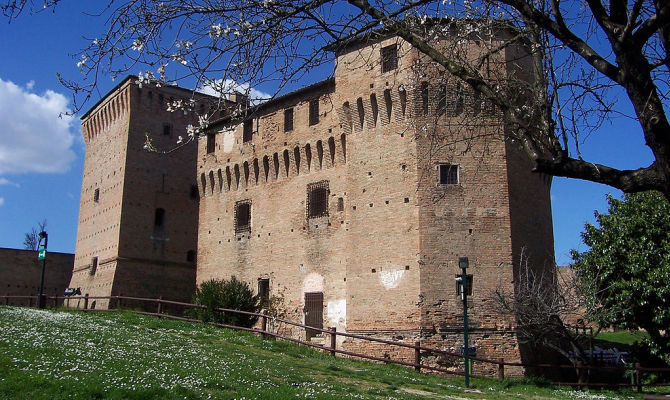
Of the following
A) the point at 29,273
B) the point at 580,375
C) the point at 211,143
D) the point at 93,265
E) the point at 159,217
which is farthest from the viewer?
the point at 29,273

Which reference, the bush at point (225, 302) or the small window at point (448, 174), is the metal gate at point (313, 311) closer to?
the bush at point (225, 302)

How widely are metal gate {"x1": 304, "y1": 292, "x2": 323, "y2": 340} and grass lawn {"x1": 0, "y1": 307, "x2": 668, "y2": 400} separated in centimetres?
493

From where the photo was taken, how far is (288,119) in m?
26.5

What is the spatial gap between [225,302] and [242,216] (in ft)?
23.3

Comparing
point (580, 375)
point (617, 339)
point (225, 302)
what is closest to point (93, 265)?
point (225, 302)

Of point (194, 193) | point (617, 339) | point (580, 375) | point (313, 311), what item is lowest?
point (580, 375)

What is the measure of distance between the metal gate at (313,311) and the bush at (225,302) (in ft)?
7.75

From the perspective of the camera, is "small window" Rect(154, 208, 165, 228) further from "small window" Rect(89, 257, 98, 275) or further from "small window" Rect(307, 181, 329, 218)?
"small window" Rect(307, 181, 329, 218)

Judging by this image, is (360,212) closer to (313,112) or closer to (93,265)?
(313,112)

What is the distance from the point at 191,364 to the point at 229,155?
58.8 ft

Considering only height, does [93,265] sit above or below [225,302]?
above

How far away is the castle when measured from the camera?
19.8 meters

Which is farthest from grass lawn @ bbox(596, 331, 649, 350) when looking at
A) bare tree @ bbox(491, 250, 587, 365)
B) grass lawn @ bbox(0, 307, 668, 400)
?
grass lawn @ bbox(0, 307, 668, 400)

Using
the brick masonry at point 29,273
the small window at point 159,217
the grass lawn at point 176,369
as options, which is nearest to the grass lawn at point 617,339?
the grass lawn at point 176,369
